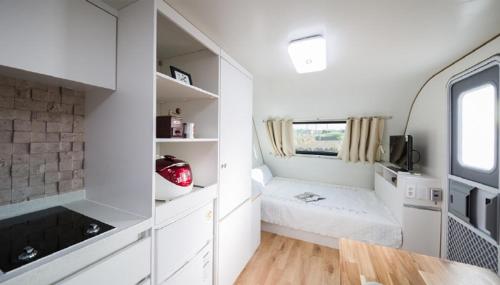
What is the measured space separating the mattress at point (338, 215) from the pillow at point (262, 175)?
238mm

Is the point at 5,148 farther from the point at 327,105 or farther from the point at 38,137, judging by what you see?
the point at 327,105

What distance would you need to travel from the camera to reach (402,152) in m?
2.32

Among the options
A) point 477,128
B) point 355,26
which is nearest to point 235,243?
point 355,26

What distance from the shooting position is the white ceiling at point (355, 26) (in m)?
1.02

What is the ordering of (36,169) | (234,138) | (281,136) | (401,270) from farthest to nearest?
(281,136)
(234,138)
(36,169)
(401,270)

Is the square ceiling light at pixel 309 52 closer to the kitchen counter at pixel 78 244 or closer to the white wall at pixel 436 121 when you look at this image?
the white wall at pixel 436 121

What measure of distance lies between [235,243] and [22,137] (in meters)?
1.61

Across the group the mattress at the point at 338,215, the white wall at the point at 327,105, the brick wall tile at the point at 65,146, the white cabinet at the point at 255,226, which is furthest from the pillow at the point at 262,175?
the brick wall tile at the point at 65,146

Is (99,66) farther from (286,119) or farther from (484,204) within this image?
(286,119)

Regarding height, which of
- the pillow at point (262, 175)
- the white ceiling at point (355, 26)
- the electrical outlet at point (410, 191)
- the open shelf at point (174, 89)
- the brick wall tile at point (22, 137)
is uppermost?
the white ceiling at point (355, 26)

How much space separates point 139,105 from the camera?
932 mm

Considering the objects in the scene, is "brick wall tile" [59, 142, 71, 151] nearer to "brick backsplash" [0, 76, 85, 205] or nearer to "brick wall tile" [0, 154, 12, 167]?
"brick backsplash" [0, 76, 85, 205]

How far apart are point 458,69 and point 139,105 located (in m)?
2.68

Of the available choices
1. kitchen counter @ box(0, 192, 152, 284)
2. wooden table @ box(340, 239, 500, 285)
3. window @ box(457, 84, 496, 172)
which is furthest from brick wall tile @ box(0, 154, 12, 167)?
window @ box(457, 84, 496, 172)
